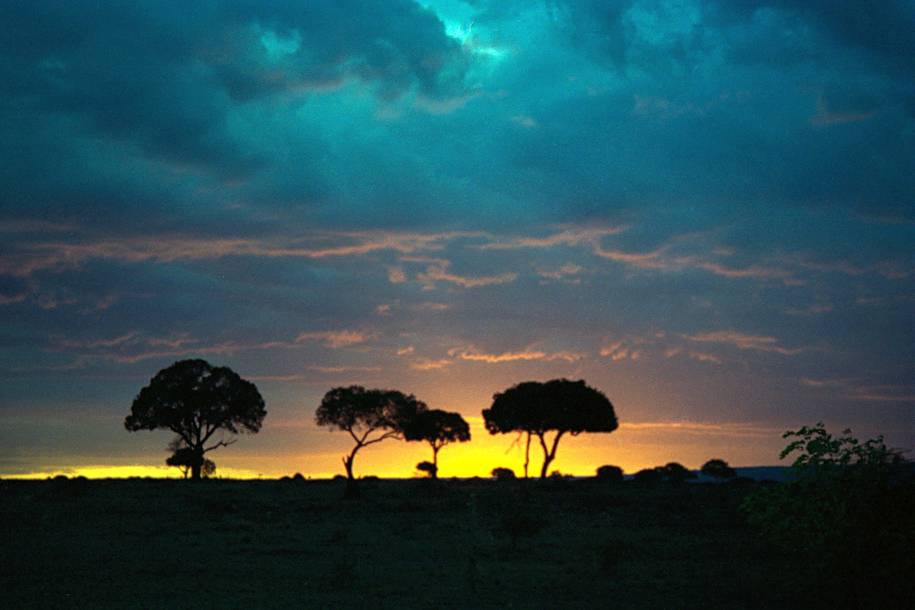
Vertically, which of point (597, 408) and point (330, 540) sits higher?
point (597, 408)

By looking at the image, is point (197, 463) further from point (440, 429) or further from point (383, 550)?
point (383, 550)

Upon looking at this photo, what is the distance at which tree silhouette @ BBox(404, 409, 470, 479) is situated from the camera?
10969 centimetres

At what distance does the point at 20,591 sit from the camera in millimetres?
29359

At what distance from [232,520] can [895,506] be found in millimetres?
39112

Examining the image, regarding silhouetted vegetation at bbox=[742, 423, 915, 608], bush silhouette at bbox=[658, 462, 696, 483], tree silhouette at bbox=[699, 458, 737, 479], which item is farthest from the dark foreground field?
tree silhouette at bbox=[699, 458, 737, 479]

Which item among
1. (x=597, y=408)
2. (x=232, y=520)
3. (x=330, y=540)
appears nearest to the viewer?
(x=330, y=540)

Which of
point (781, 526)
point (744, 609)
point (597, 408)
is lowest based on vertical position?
point (744, 609)

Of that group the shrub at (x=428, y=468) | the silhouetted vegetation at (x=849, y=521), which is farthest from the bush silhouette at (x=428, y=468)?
the silhouetted vegetation at (x=849, y=521)

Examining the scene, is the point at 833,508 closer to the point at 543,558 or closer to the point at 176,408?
the point at 543,558

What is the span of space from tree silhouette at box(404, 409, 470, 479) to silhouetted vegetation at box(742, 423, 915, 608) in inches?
3257

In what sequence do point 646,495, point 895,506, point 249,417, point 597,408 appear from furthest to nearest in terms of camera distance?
point 249,417
point 597,408
point 646,495
point 895,506

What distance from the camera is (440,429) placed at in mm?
111812

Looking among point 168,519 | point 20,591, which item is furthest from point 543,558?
point 168,519

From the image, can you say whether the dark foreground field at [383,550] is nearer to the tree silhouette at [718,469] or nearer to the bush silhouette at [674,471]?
the bush silhouette at [674,471]
